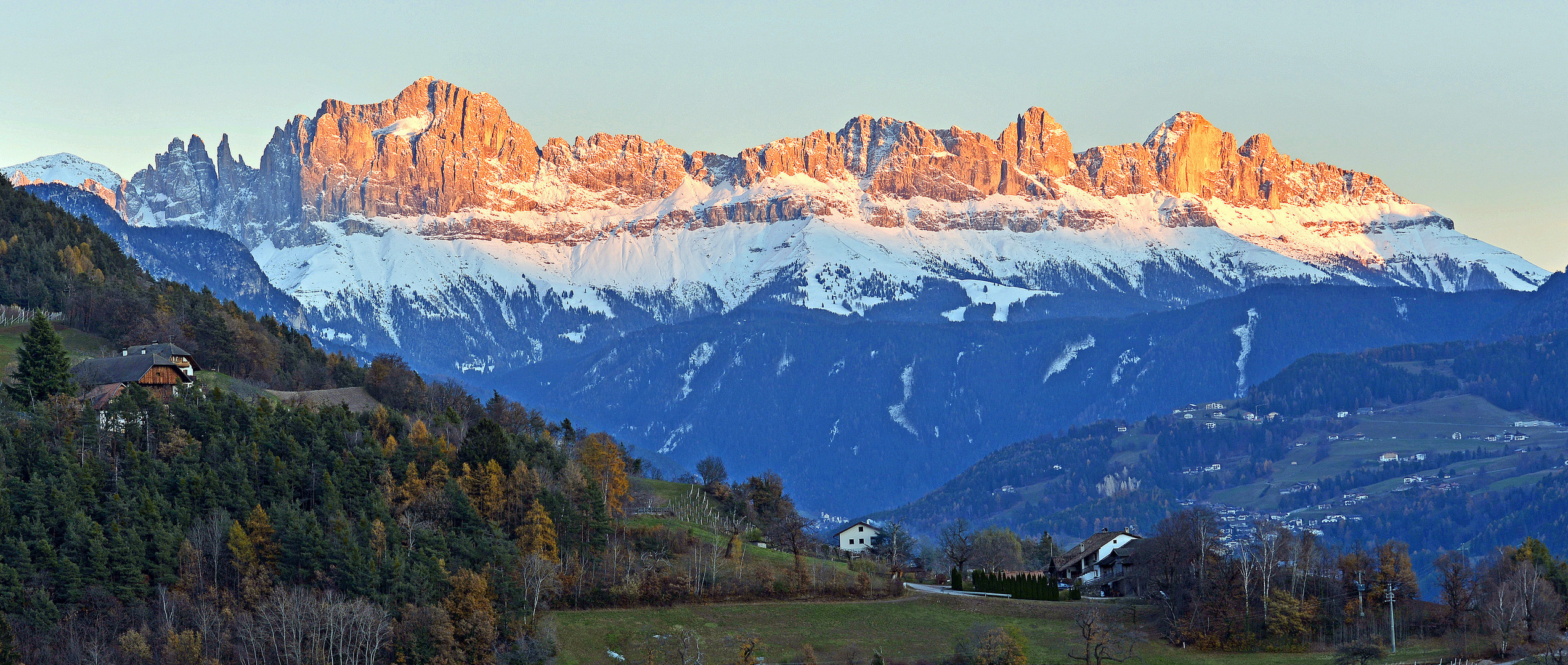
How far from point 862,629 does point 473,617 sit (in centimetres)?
3132

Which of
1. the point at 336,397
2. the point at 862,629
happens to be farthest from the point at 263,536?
the point at 336,397

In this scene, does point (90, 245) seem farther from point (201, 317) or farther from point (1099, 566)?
point (1099, 566)

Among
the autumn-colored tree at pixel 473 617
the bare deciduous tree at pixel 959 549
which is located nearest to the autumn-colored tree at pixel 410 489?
the autumn-colored tree at pixel 473 617

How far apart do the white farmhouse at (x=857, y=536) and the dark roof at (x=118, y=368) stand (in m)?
81.2

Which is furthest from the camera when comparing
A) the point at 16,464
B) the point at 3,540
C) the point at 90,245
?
the point at 90,245

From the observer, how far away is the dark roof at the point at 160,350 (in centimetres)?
14988

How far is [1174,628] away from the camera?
121m

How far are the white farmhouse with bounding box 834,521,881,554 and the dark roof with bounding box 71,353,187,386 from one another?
8123cm

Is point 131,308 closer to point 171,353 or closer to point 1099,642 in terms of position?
point 171,353

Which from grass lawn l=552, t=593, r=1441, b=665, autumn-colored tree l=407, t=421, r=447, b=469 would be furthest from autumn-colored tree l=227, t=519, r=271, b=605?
grass lawn l=552, t=593, r=1441, b=665

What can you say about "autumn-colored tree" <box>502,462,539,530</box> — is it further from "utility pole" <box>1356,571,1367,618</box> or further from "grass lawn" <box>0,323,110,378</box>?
"utility pole" <box>1356,571,1367,618</box>

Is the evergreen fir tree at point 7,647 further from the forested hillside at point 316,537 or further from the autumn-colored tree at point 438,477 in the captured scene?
the autumn-colored tree at point 438,477

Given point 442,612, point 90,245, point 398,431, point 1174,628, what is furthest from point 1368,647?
point 90,245

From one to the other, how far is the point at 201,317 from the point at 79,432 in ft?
165
